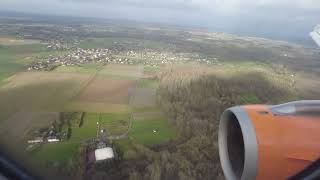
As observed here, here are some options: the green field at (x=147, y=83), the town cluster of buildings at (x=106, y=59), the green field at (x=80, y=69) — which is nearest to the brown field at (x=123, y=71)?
the green field at (x=80, y=69)

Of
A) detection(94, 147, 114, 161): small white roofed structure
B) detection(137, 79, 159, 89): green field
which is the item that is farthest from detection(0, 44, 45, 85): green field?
detection(94, 147, 114, 161): small white roofed structure

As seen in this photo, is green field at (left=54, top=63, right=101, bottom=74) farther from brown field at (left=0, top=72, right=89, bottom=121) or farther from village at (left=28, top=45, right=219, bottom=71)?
brown field at (left=0, top=72, right=89, bottom=121)

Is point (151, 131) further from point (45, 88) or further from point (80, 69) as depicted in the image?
point (80, 69)

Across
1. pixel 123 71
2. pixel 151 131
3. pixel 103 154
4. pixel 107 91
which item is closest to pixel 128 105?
pixel 107 91

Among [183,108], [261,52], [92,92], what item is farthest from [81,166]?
[261,52]

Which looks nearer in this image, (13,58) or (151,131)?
(151,131)

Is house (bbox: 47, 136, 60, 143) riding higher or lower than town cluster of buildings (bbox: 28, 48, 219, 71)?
higher
